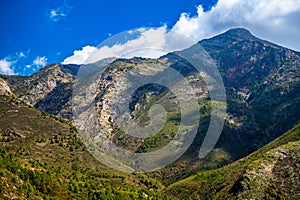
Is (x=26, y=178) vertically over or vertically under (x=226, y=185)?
under

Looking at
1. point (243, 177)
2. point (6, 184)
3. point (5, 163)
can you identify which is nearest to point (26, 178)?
point (5, 163)

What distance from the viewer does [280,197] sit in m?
129

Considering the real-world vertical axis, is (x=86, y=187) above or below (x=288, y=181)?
below

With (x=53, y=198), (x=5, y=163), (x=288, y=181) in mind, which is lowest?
(x=53, y=198)

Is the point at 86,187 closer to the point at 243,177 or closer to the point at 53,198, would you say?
the point at 53,198

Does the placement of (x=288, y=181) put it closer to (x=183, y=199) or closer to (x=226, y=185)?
(x=226, y=185)

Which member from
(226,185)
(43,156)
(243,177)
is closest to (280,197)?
(243,177)

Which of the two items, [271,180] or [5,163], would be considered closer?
[5,163]

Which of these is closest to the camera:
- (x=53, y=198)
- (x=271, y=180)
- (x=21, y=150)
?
(x=53, y=198)

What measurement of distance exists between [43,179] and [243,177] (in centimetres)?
7908

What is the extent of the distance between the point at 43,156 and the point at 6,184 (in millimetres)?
114854

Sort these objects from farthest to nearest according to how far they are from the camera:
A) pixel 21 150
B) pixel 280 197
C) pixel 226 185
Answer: pixel 21 150
pixel 226 185
pixel 280 197

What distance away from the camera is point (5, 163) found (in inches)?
4114

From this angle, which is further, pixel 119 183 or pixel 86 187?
pixel 119 183
